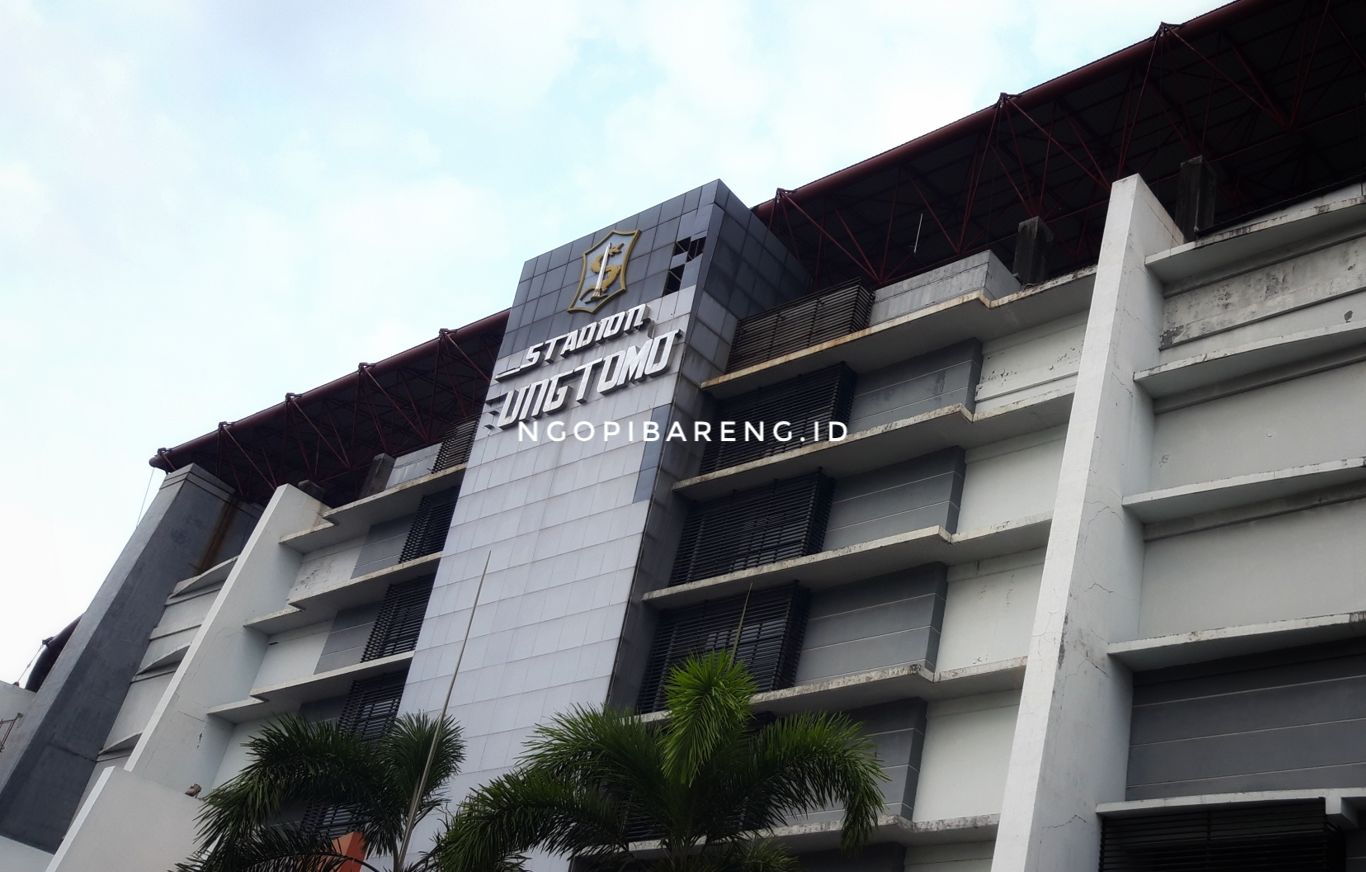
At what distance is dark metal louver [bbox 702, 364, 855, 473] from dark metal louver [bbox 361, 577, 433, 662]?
35.6 ft

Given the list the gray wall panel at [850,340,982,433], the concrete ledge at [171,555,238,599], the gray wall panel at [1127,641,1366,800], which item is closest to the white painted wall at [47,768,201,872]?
the concrete ledge at [171,555,238,599]

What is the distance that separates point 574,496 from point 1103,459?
49.7ft

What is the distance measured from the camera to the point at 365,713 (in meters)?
42.1

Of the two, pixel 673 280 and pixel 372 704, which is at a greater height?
pixel 673 280

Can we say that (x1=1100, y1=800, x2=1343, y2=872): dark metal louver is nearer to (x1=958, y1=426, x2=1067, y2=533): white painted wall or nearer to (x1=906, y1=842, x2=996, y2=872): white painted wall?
(x1=906, y1=842, x2=996, y2=872): white painted wall

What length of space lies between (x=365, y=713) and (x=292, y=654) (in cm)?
827

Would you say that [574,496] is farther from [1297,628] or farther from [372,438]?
[372,438]

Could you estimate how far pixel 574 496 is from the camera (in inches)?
1494

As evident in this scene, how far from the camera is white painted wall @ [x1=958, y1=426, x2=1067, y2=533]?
31469 mm

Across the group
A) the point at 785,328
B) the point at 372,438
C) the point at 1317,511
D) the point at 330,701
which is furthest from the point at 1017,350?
the point at 372,438

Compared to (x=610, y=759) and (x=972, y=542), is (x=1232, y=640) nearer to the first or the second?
(x=972, y=542)

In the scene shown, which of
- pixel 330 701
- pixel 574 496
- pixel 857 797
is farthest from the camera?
pixel 330 701

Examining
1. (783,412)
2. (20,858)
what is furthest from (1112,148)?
(20,858)

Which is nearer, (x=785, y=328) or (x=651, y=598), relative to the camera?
(x=651, y=598)
